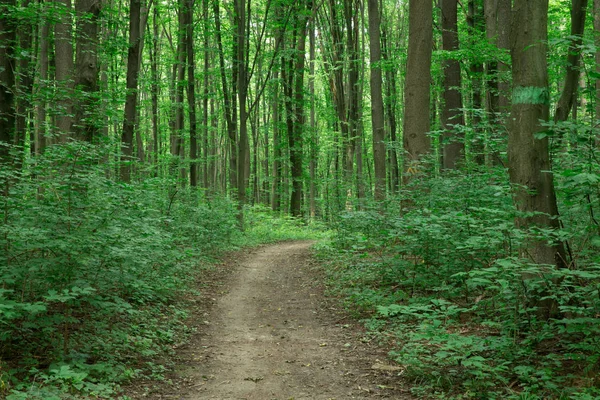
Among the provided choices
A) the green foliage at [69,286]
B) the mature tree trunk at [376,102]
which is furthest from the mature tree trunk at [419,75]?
the green foliage at [69,286]

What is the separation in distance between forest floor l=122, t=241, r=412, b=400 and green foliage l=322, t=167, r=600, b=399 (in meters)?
0.43

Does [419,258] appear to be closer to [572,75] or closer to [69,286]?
[572,75]

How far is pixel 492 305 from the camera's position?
6039 millimetres

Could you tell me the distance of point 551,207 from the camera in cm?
491

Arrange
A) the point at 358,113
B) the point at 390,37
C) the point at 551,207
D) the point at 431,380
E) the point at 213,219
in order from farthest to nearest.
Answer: the point at 390,37
the point at 358,113
the point at 213,219
the point at 551,207
the point at 431,380

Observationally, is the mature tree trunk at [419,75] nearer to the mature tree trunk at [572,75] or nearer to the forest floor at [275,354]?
the forest floor at [275,354]

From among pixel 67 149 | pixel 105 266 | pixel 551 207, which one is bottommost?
pixel 105 266

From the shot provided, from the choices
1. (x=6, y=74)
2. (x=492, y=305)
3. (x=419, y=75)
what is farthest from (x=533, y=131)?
(x=6, y=74)

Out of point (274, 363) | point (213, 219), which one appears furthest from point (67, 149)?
point (213, 219)

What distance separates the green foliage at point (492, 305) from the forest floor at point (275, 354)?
43cm

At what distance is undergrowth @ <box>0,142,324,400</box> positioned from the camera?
14.3 ft

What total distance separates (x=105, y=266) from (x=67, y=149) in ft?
5.22

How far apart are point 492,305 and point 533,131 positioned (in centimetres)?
246

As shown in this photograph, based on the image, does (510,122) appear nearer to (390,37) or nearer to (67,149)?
(67,149)
